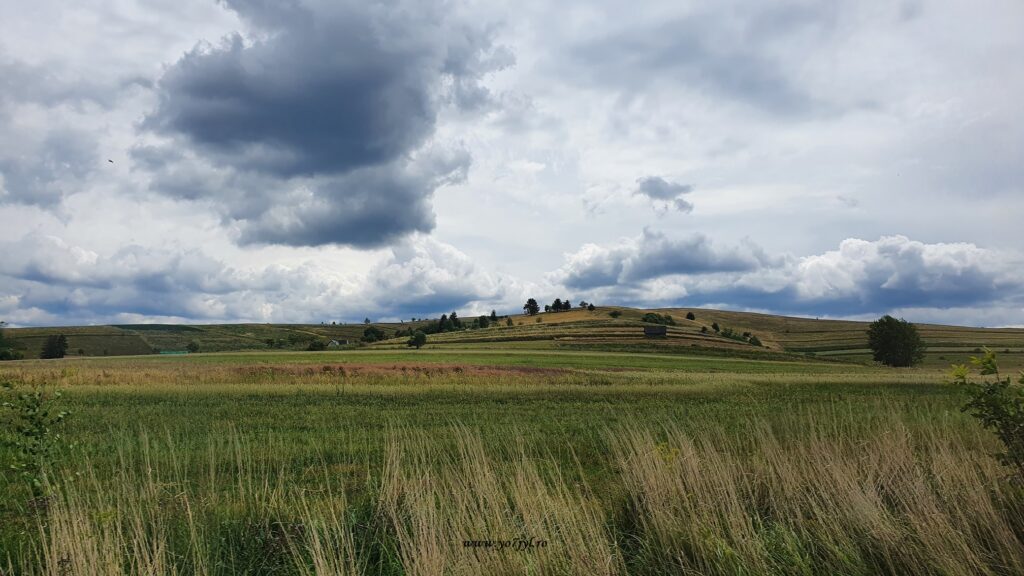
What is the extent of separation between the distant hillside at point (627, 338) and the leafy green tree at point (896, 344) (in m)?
7.40

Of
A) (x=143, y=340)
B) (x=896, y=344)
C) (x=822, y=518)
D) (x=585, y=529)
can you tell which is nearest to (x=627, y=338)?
(x=896, y=344)

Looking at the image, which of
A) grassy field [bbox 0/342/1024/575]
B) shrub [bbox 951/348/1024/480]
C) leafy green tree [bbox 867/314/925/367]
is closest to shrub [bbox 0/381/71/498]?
grassy field [bbox 0/342/1024/575]

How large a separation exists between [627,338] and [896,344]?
43074mm

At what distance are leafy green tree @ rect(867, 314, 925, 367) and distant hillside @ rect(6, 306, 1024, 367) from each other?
7.40 metres

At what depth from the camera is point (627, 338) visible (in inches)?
4043

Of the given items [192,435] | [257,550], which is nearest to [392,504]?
[257,550]

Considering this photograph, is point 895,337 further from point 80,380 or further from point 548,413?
point 80,380

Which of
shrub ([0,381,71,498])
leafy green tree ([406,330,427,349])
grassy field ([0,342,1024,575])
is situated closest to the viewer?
grassy field ([0,342,1024,575])

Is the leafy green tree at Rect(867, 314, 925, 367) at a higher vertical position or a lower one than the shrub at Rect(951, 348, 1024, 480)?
lower

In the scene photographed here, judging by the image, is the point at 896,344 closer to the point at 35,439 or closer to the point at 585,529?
the point at 585,529

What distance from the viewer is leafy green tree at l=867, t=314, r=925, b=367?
3755 inches

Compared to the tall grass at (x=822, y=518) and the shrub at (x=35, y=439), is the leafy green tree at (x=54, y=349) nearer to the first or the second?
the shrub at (x=35, y=439)

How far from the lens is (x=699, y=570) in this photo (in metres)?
6.74

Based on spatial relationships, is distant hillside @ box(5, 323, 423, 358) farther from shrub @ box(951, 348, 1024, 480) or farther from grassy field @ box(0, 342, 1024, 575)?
shrub @ box(951, 348, 1024, 480)
